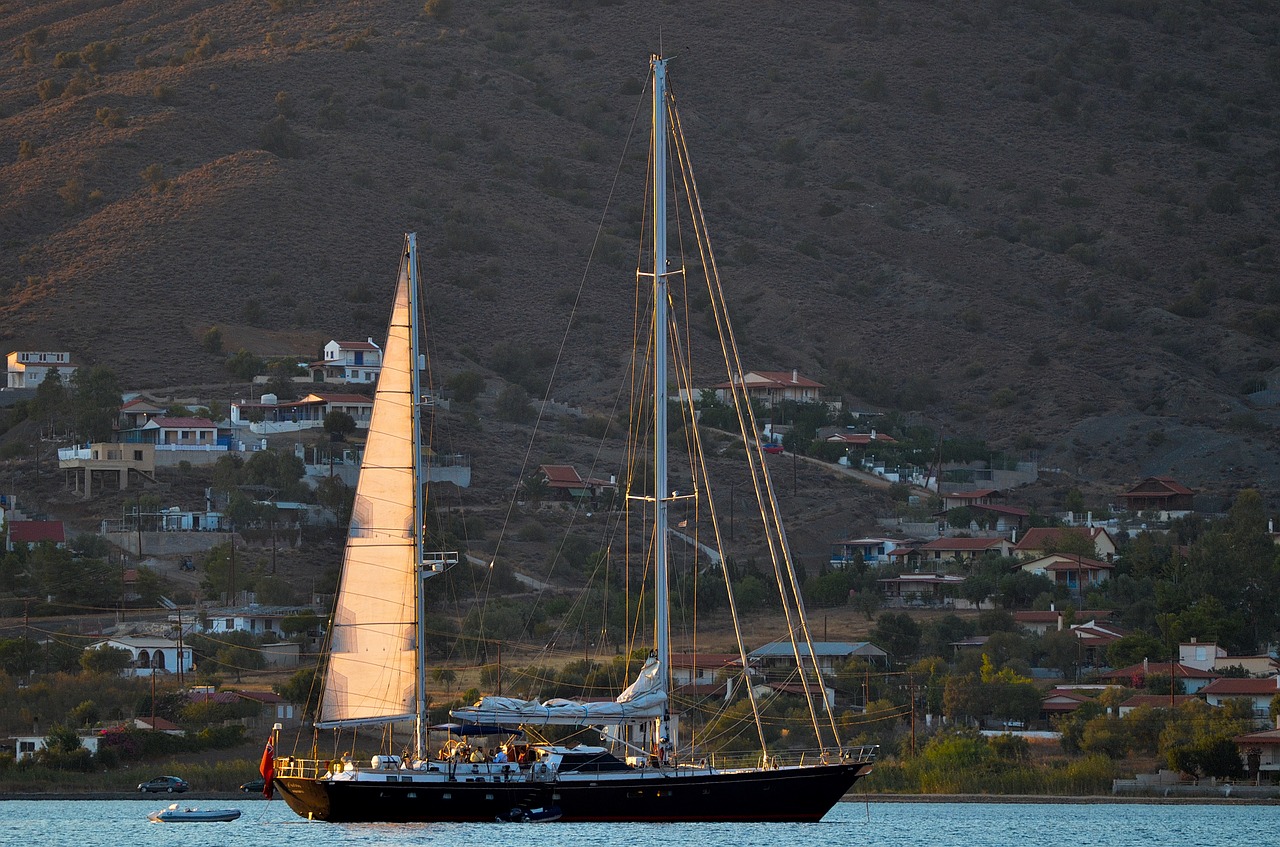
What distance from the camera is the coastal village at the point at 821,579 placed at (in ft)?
205

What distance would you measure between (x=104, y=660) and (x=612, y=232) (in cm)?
9374

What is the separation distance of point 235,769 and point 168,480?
41626mm

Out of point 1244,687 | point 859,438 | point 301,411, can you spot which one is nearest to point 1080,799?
point 1244,687

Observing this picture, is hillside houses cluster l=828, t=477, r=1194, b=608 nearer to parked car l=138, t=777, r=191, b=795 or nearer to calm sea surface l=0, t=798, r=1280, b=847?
calm sea surface l=0, t=798, r=1280, b=847

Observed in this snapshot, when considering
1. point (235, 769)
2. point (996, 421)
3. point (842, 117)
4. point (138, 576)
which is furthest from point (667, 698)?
point (842, 117)

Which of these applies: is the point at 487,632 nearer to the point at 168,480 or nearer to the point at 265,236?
the point at 168,480

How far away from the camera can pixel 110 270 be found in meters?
132

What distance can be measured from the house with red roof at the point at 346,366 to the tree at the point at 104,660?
45309 millimetres

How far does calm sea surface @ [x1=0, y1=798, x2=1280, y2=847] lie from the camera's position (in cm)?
3734

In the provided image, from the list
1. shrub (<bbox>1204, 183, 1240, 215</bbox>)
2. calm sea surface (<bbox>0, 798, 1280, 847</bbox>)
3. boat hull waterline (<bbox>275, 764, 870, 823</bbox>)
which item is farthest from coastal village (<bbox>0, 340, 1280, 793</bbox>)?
shrub (<bbox>1204, 183, 1240, 215</bbox>)

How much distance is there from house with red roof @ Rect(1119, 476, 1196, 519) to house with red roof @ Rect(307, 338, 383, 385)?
3971 centimetres

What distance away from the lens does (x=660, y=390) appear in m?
38.1

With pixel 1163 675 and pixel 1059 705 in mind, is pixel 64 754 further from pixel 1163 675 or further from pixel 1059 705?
pixel 1163 675

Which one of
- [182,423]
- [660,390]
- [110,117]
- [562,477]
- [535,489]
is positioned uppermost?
[110,117]
